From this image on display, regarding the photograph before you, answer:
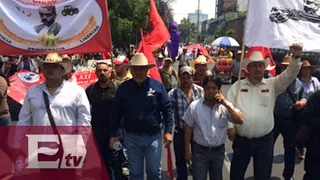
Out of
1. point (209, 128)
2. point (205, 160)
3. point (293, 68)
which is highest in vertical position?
point (293, 68)

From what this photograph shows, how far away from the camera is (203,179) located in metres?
4.79

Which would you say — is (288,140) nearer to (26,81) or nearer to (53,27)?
(53,27)

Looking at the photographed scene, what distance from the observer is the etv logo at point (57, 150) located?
12.3ft

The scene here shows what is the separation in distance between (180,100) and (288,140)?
160 cm

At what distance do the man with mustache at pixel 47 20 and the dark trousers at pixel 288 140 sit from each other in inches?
123

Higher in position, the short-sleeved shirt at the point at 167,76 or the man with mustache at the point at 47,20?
→ the man with mustache at the point at 47,20

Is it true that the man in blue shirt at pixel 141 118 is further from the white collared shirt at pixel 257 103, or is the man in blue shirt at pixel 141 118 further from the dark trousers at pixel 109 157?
the white collared shirt at pixel 257 103

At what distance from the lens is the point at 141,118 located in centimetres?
479

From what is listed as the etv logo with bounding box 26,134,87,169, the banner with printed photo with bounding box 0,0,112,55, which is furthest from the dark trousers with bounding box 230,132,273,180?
the banner with printed photo with bounding box 0,0,112,55

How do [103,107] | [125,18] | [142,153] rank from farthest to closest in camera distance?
[125,18]
[103,107]
[142,153]

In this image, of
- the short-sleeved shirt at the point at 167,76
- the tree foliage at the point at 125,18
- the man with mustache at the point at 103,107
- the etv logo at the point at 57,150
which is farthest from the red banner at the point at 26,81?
the tree foliage at the point at 125,18

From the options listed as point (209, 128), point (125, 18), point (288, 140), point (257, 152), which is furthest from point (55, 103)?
point (125, 18)

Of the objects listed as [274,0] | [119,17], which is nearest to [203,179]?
[274,0]

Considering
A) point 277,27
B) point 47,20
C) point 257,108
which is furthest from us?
point 47,20
